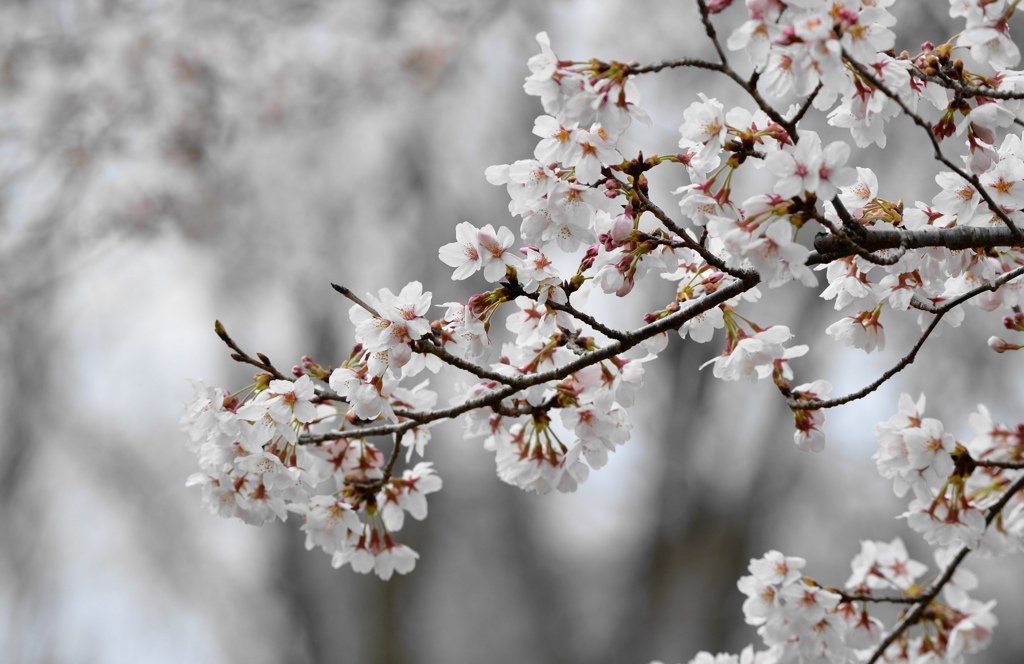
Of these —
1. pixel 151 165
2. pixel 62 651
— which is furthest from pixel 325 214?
pixel 62 651

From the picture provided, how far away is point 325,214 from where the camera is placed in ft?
21.2

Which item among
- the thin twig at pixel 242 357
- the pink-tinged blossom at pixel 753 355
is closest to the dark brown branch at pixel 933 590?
the pink-tinged blossom at pixel 753 355

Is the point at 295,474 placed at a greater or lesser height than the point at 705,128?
lesser

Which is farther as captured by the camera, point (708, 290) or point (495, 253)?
point (708, 290)

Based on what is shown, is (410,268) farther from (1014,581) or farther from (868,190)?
(868,190)

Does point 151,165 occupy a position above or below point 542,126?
above

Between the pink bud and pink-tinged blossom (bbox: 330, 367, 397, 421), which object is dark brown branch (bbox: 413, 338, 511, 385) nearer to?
pink-tinged blossom (bbox: 330, 367, 397, 421)

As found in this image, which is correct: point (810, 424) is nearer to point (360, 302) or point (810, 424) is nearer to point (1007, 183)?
point (1007, 183)

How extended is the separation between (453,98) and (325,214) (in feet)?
4.49

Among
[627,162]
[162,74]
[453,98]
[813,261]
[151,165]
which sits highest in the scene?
[453,98]

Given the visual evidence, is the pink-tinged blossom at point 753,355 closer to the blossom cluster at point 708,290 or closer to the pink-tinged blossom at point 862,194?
the blossom cluster at point 708,290

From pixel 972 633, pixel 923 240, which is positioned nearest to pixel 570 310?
pixel 923 240

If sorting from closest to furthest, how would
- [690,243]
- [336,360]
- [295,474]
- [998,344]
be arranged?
1. [690,243]
2. [295,474]
3. [998,344]
4. [336,360]

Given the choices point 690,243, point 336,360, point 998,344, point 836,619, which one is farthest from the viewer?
point 336,360
